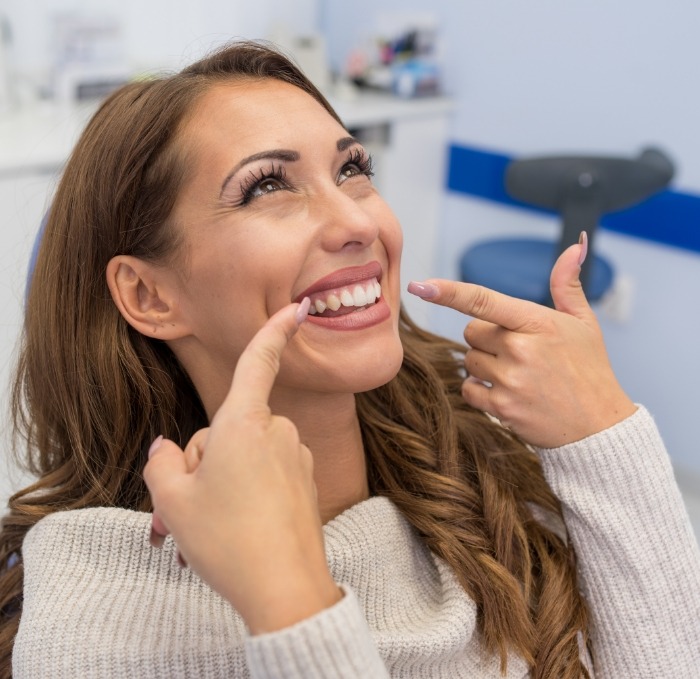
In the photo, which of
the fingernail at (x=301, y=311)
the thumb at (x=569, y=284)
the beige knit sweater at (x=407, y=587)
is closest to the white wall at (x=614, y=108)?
the thumb at (x=569, y=284)

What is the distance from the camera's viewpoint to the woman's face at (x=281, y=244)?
0.97 m

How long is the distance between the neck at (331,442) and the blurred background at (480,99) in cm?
131

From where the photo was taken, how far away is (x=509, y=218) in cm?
304

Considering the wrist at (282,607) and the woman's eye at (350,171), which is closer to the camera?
the wrist at (282,607)

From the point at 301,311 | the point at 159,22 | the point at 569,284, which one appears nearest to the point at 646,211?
the point at 159,22

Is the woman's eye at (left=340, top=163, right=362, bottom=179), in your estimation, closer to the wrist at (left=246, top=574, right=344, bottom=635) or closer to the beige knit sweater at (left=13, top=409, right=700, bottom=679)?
the beige knit sweater at (left=13, top=409, right=700, bottom=679)

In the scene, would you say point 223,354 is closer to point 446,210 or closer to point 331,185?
point 331,185

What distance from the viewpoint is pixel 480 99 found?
3.01 metres

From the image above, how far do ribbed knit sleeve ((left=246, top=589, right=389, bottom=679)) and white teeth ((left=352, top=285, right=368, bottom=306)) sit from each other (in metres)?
0.38

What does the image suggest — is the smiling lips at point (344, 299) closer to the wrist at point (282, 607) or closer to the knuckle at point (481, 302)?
the knuckle at point (481, 302)

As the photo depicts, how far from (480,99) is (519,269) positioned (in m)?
0.84

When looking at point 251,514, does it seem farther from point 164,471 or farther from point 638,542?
point 638,542

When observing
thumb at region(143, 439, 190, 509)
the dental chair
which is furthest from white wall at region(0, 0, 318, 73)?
thumb at region(143, 439, 190, 509)

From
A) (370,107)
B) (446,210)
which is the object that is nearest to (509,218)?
(446,210)
